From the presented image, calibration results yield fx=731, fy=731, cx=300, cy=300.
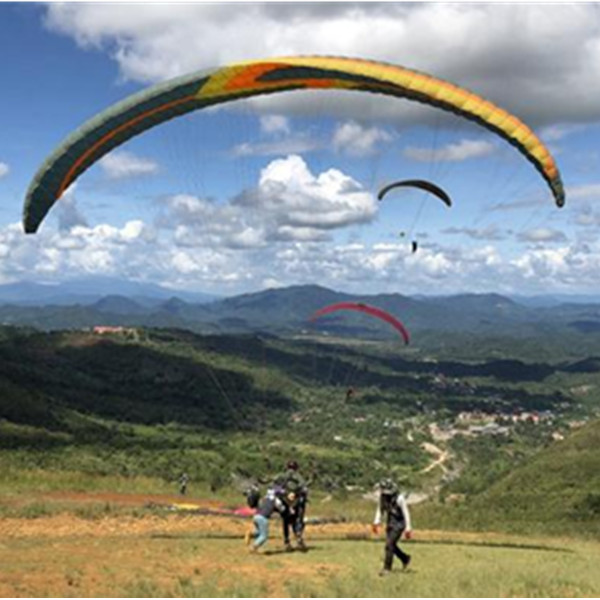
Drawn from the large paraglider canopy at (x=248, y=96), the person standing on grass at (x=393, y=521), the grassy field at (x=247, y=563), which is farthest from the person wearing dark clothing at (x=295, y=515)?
the large paraglider canopy at (x=248, y=96)

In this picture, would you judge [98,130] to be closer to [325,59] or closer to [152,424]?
[325,59]

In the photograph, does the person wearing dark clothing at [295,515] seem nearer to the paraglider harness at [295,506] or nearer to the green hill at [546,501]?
the paraglider harness at [295,506]

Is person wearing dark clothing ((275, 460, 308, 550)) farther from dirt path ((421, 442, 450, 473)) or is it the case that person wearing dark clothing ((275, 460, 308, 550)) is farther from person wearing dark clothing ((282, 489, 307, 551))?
dirt path ((421, 442, 450, 473))

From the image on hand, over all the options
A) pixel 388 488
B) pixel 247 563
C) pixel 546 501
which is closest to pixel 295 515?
pixel 247 563

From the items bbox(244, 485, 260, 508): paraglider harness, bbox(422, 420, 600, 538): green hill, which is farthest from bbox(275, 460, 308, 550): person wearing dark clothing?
bbox(422, 420, 600, 538): green hill

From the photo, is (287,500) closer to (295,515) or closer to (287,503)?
(287,503)
